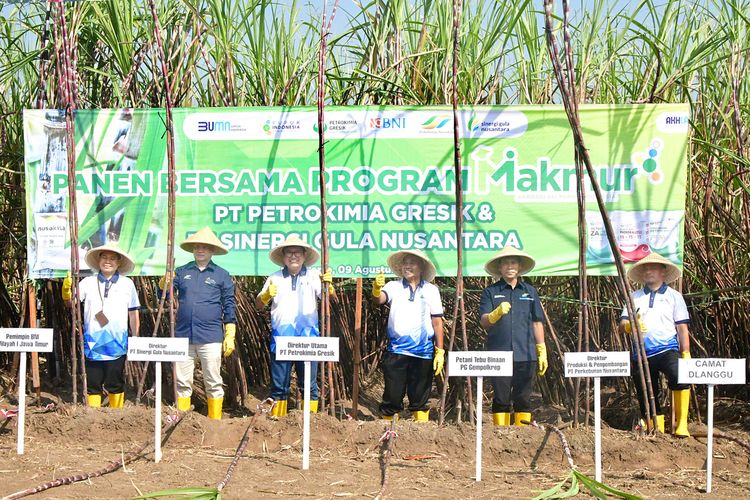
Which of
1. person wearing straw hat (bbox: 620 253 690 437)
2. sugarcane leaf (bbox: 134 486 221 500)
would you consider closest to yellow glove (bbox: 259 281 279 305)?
sugarcane leaf (bbox: 134 486 221 500)

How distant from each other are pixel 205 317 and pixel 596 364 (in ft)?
8.02

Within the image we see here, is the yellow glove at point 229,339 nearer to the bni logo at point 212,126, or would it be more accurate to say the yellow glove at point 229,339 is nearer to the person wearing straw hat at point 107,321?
the person wearing straw hat at point 107,321

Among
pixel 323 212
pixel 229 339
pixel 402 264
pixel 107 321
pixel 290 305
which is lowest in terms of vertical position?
pixel 229 339

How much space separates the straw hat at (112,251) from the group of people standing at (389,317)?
2 cm

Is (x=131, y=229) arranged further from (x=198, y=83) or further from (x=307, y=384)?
(x=307, y=384)

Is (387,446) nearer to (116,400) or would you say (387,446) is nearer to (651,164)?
(116,400)

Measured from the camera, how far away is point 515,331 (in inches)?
244

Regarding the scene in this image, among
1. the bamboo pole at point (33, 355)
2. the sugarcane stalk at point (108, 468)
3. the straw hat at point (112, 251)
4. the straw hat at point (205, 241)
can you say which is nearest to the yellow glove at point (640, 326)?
the straw hat at point (205, 241)

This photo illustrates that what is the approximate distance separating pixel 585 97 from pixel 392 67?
1317 mm

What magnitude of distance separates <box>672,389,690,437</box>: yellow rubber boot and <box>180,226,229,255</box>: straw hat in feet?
9.71

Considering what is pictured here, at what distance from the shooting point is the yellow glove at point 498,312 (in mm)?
5934

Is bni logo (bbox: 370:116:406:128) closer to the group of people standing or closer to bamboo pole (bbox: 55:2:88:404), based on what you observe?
the group of people standing

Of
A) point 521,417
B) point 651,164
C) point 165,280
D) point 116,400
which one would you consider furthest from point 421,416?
point 651,164

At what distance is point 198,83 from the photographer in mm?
7102
